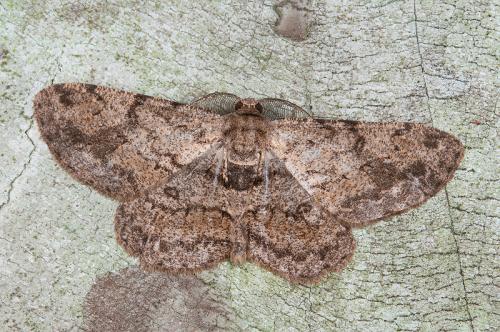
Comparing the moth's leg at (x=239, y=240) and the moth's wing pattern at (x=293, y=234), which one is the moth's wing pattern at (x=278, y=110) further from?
the moth's leg at (x=239, y=240)

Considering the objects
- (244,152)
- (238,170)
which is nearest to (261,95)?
(244,152)

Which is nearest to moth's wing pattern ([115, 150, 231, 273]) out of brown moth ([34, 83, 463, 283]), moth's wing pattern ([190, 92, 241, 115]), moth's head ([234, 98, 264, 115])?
brown moth ([34, 83, 463, 283])

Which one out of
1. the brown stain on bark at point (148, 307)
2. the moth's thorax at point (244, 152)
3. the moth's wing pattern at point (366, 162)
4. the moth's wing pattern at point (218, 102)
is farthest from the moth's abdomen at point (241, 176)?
the brown stain on bark at point (148, 307)

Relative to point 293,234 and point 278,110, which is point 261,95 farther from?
point 293,234

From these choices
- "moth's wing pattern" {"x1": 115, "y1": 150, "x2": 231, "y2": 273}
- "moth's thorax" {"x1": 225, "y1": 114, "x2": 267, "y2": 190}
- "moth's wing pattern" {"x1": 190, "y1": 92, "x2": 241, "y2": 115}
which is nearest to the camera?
"moth's wing pattern" {"x1": 115, "y1": 150, "x2": 231, "y2": 273}

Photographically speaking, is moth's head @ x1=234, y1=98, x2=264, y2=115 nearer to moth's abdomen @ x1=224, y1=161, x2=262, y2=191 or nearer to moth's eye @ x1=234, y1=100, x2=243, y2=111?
moth's eye @ x1=234, y1=100, x2=243, y2=111

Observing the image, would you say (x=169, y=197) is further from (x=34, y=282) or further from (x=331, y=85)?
(x=331, y=85)

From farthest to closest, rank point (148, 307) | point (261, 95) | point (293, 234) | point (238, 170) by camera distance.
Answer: point (238, 170) < point (293, 234) < point (261, 95) < point (148, 307)
